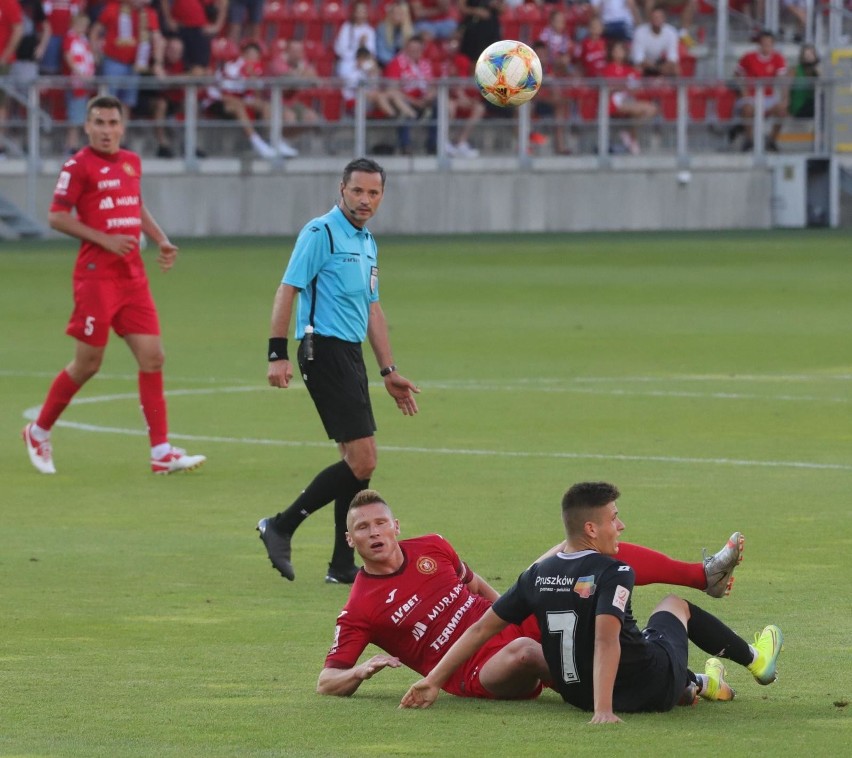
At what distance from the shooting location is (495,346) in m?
22.2

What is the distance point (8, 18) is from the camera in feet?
108

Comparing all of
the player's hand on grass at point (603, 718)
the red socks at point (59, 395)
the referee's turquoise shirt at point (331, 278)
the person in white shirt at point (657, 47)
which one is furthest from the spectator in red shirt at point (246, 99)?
the player's hand on grass at point (603, 718)

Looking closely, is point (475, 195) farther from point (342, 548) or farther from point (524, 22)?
point (342, 548)

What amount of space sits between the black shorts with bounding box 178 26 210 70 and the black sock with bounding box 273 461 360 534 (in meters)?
26.2

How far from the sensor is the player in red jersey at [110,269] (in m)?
13.0

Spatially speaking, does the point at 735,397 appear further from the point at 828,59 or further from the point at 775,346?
the point at 828,59

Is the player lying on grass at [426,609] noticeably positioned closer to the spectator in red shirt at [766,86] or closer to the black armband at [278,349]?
the black armband at [278,349]

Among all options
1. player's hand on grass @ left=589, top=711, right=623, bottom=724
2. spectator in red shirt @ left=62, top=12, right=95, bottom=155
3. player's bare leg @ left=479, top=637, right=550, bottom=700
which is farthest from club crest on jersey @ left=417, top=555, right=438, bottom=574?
spectator in red shirt @ left=62, top=12, right=95, bottom=155

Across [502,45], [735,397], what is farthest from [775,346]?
[502,45]

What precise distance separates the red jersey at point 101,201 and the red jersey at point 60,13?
70.4 feet

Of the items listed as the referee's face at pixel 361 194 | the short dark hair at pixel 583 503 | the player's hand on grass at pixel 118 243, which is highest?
the referee's face at pixel 361 194

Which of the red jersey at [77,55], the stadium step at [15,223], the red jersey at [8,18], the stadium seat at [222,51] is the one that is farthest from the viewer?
the stadium seat at [222,51]

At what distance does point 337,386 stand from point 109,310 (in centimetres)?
378

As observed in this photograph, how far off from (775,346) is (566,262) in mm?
10687
